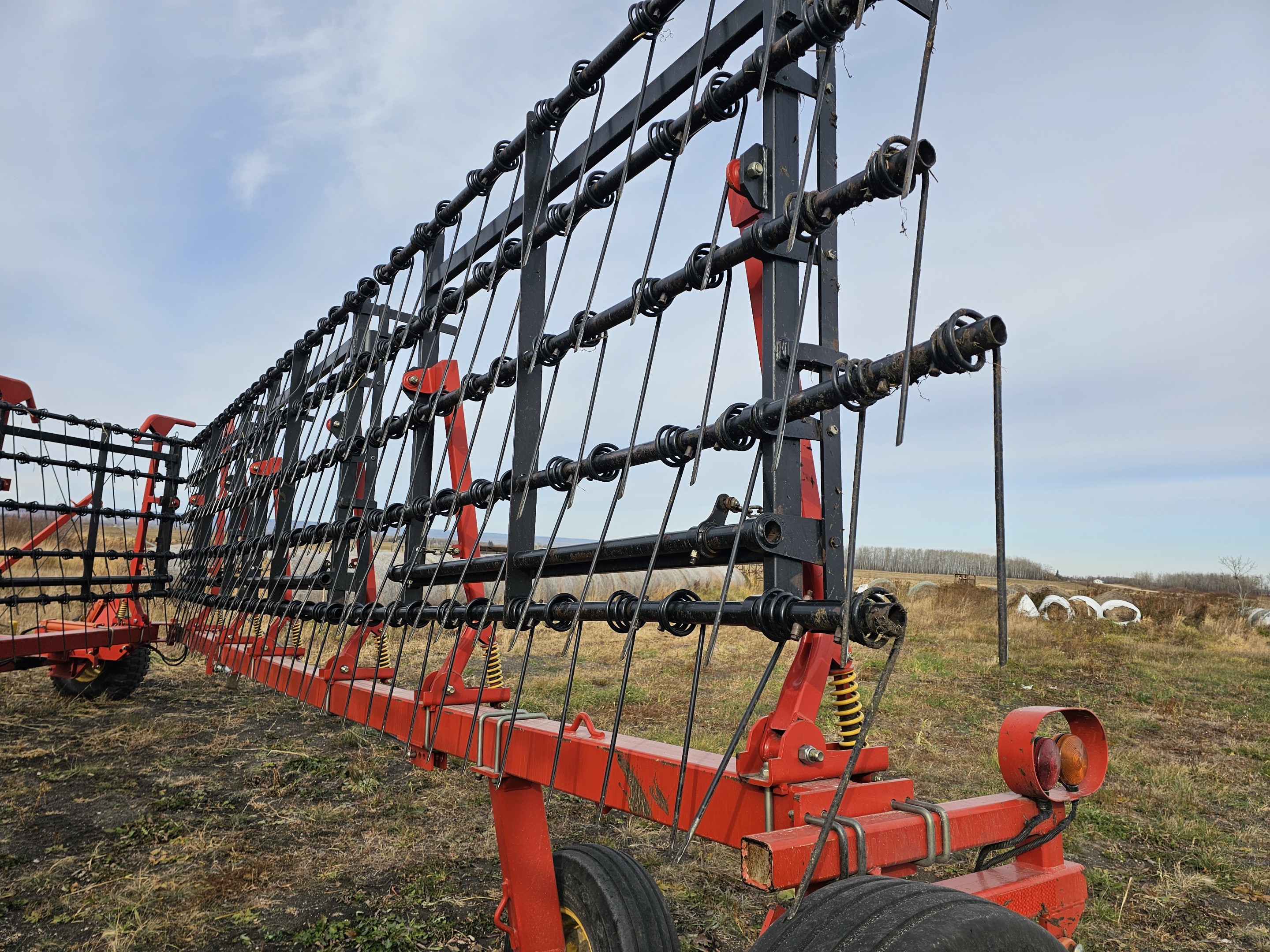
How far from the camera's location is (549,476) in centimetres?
246

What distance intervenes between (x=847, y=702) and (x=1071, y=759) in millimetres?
566

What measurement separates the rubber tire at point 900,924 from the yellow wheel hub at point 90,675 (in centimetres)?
836

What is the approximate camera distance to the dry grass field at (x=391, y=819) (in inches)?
134

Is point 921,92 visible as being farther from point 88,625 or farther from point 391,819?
point 88,625

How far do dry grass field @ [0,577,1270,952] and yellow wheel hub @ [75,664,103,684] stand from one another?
245 millimetres

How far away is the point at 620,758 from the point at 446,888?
2.24 metres

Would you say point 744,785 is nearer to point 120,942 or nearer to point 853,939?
point 853,939

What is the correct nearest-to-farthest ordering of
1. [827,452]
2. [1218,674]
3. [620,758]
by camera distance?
[827,452], [620,758], [1218,674]

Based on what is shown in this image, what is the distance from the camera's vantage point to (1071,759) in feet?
6.31

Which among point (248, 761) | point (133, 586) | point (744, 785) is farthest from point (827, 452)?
point (133, 586)

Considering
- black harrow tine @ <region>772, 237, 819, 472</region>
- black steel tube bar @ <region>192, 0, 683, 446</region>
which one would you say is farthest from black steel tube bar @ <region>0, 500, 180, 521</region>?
black harrow tine @ <region>772, 237, 819, 472</region>

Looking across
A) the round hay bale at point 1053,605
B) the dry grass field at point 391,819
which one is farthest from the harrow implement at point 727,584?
the round hay bale at point 1053,605

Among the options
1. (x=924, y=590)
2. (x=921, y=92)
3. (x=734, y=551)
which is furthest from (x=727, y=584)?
(x=924, y=590)

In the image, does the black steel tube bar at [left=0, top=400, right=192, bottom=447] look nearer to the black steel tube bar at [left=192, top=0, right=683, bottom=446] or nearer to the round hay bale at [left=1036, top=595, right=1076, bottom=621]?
the black steel tube bar at [left=192, top=0, right=683, bottom=446]
